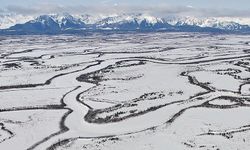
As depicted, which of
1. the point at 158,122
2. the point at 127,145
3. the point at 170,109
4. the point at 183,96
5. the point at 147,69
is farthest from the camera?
the point at 147,69

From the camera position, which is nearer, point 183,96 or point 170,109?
point 170,109

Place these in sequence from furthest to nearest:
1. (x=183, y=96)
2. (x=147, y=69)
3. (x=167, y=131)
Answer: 1. (x=147, y=69)
2. (x=183, y=96)
3. (x=167, y=131)

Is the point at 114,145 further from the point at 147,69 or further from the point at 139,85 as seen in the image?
the point at 147,69

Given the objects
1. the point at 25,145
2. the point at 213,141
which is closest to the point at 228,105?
the point at 213,141

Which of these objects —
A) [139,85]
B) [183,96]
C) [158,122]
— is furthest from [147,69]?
[158,122]

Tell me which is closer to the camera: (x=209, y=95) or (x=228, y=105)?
(x=228, y=105)

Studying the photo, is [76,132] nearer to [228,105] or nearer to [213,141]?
[213,141]
